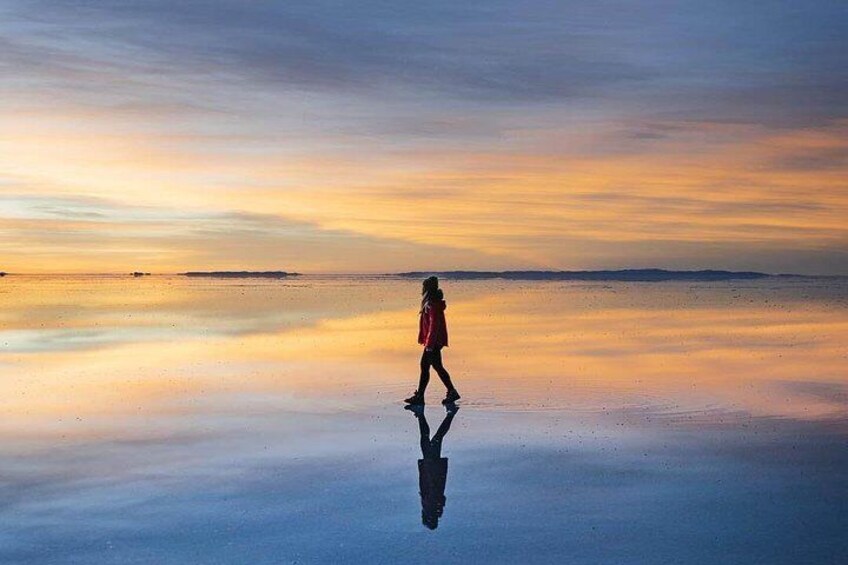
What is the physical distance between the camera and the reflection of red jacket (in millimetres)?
14430

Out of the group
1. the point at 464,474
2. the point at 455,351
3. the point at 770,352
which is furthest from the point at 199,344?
the point at 464,474

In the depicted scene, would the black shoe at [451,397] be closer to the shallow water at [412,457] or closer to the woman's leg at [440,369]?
the woman's leg at [440,369]

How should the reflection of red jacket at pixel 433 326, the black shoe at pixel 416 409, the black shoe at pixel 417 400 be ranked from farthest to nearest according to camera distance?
the reflection of red jacket at pixel 433 326
the black shoe at pixel 417 400
the black shoe at pixel 416 409

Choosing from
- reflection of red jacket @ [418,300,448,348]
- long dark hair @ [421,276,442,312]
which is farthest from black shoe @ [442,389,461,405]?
long dark hair @ [421,276,442,312]

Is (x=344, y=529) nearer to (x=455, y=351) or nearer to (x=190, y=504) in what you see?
(x=190, y=504)

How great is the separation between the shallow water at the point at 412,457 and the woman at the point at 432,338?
0.37 meters

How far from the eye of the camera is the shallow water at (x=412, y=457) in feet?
23.1

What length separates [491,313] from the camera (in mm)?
40125

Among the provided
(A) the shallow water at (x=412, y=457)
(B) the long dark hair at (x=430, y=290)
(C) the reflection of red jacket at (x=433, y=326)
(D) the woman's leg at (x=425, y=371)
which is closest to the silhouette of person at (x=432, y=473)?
(A) the shallow water at (x=412, y=457)

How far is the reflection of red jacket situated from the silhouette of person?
72.1 inches

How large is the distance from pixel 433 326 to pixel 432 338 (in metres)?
0.19

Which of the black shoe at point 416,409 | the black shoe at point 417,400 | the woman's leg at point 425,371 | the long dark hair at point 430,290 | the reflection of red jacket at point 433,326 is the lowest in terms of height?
the black shoe at point 416,409

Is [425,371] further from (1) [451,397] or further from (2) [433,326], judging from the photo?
(2) [433,326]

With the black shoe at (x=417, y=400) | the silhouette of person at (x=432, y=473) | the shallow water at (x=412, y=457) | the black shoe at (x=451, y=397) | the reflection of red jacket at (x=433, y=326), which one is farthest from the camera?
the reflection of red jacket at (x=433, y=326)
